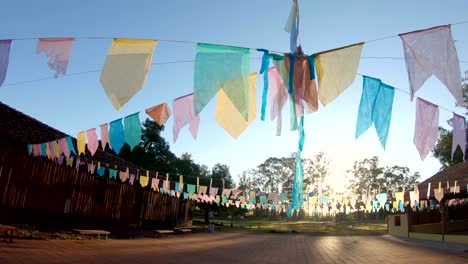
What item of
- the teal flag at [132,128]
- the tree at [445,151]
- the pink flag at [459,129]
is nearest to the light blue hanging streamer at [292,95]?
the pink flag at [459,129]

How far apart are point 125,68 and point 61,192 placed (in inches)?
421

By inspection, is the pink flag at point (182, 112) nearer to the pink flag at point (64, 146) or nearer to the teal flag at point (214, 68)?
the teal flag at point (214, 68)

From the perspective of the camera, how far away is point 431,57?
520 cm

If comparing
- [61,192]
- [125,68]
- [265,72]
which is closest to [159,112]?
[125,68]

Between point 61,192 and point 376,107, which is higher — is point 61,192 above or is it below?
below

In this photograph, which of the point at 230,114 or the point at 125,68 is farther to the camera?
the point at 230,114

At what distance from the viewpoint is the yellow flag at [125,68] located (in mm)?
5566

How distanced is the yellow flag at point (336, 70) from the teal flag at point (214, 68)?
1160 millimetres

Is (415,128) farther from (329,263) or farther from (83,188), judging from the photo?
Answer: (83,188)

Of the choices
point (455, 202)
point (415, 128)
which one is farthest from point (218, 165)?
point (415, 128)

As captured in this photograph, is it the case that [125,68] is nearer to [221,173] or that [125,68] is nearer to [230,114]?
[230,114]

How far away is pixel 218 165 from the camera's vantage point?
2881 inches

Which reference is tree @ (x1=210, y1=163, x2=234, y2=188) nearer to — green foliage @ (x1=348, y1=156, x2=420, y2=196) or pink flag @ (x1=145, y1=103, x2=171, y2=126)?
green foliage @ (x1=348, y1=156, x2=420, y2=196)

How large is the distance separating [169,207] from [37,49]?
69.2 feet
